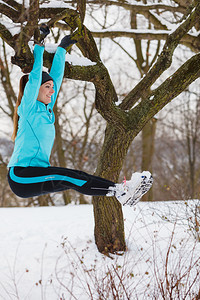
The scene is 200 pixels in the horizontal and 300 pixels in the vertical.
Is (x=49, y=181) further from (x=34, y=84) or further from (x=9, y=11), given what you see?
(x=9, y=11)

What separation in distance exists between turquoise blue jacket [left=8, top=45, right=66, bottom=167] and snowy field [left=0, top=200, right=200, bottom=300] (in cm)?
98

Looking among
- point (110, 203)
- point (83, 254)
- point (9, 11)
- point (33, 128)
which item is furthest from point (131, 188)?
point (9, 11)

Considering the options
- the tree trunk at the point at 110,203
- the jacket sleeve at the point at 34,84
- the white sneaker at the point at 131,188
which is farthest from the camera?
the tree trunk at the point at 110,203

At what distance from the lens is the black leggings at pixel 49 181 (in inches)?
92.5

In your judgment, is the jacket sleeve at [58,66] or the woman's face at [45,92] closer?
the woman's face at [45,92]

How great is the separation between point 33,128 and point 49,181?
502 mm

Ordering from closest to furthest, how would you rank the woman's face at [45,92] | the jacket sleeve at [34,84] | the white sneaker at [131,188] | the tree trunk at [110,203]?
the jacket sleeve at [34,84]
the white sneaker at [131,188]
the woman's face at [45,92]
the tree trunk at [110,203]

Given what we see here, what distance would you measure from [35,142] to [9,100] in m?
8.78

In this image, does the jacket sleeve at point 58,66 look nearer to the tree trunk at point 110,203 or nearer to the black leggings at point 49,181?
the black leggings at point 49,181

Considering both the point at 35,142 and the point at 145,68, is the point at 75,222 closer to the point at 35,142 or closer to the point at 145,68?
the point at 35,142

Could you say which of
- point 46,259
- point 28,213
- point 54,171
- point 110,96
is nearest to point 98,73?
point 110,96

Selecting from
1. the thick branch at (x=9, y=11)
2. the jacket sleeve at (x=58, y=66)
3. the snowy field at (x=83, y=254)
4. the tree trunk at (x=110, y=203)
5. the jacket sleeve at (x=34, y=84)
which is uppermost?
the thick branch at (x=9, y=11)

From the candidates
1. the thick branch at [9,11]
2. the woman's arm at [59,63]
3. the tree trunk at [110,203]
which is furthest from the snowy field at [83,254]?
the thick branch at [9,11]

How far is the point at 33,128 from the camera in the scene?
2455 mm
